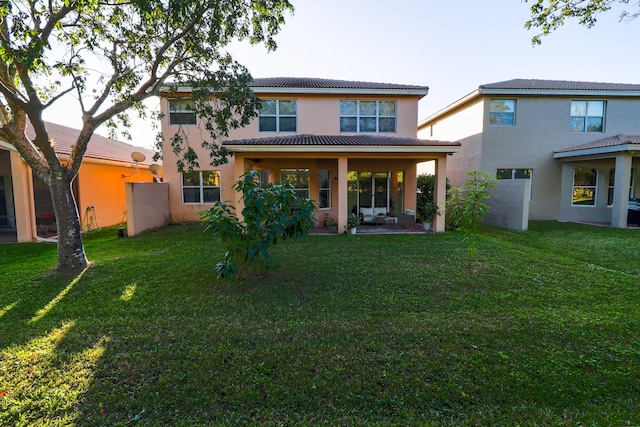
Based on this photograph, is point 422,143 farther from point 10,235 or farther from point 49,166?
point 10,235

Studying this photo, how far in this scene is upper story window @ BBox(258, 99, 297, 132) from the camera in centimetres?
1402

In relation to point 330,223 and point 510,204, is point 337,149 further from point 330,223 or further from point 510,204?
point 510,204

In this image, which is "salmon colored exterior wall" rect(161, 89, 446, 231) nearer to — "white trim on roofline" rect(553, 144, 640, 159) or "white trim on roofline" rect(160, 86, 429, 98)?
"white trim on roofline" rect(160, 86, 429, 98)

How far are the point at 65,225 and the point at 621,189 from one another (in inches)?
765

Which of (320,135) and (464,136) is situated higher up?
(464,136)

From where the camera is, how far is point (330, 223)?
13.1 metres

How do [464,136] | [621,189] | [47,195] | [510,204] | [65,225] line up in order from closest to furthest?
[65,225], [47,195], [621,189], [510,204], [464,136]

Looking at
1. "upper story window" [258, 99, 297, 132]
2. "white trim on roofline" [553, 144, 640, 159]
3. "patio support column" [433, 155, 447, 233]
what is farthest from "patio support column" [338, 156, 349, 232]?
"white trim on roofline" [553, 144, 640, 159]

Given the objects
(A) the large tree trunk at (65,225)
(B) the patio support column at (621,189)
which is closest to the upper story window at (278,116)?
(A) the large tree trunk at (65,225)

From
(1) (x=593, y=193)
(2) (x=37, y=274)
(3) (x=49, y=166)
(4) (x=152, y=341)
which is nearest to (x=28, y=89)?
(3) (x=49, y=166)

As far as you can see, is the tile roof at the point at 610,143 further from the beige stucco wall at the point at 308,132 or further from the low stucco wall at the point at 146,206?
the low stucco wall at the point at 146,206

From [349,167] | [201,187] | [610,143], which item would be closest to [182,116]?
[201,187]

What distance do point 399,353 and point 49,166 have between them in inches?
316

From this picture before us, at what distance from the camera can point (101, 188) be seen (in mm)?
14250
